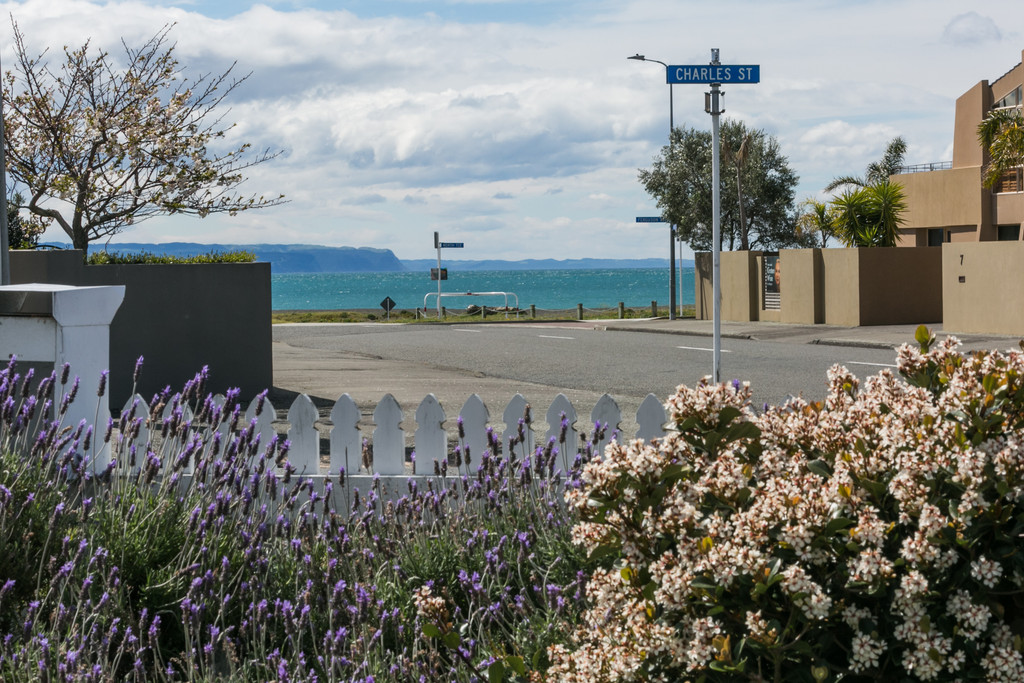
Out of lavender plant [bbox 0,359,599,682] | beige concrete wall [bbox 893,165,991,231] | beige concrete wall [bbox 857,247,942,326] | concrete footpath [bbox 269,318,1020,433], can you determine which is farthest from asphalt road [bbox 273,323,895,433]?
beige concrete wall [bbox 893,165,991,231]

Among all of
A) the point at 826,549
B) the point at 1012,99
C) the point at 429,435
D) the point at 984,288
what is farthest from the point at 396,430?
the point at 1012,99

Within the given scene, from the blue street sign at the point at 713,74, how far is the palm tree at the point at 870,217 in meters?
20.6

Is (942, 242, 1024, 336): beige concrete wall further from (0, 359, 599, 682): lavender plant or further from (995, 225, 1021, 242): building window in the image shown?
(0, 359, 599, 682): lavender plant

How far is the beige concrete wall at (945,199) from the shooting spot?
32969mm

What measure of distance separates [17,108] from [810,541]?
1474 centimetres

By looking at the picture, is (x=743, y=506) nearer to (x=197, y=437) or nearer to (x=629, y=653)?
(x=629, y=653)

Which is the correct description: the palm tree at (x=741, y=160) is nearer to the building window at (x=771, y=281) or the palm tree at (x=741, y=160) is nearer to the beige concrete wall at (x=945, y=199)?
the beige concrete wall at (x=945, y=199)

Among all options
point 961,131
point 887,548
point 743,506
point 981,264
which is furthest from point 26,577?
point 961,131

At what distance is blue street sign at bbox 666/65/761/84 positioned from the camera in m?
10.7

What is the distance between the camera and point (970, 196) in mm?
33281

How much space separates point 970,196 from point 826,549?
34027mm

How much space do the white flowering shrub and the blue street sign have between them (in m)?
8.44

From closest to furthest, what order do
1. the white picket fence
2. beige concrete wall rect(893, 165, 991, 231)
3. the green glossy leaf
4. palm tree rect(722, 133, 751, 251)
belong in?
the green glossy leaf, the white picket fence, beige concrete wall rect(893, 165, 991, 231), palm tree rect(722, 133, 751, 251)

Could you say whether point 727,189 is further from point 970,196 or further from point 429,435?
point 429,435
